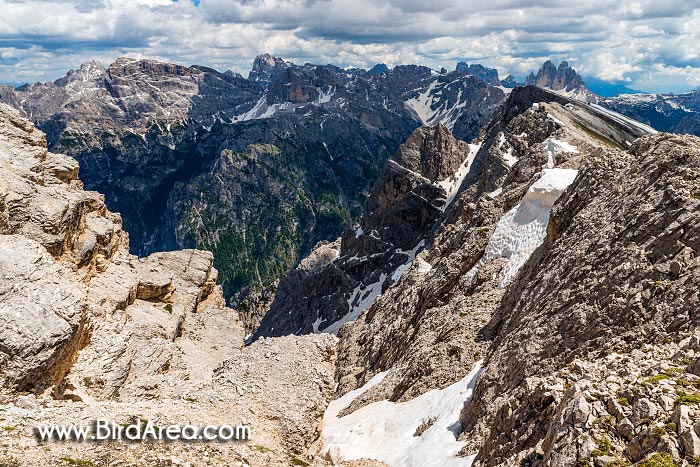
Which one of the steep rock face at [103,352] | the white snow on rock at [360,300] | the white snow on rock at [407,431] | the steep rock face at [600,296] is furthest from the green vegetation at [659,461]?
the white snow on rock at [360,300]

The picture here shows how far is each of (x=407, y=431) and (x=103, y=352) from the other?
23.2m

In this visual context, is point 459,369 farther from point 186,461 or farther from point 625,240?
point 186,461

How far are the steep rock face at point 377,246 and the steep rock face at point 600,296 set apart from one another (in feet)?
265

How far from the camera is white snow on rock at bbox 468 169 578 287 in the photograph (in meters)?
38.1

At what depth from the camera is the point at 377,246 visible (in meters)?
134

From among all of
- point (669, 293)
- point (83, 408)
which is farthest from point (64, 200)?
point (669, 293)

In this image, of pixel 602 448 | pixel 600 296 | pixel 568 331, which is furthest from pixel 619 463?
pixel 600 296

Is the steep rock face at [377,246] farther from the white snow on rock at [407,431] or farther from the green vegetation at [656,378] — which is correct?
the green vegetation at [656,378]

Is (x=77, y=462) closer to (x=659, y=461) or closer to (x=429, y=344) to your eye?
(x=659, y=461)

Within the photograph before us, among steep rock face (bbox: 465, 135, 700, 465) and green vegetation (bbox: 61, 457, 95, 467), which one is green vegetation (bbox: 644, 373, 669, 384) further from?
green vegetation (bbox: 61, 457, 95, 467)

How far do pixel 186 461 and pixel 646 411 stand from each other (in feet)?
53.1

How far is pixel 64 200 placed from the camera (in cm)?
4219

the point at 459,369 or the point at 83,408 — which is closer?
the point at 83,408

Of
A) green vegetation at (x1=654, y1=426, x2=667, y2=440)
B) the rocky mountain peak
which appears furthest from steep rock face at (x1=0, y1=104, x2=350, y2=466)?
the rocky mountain peak
